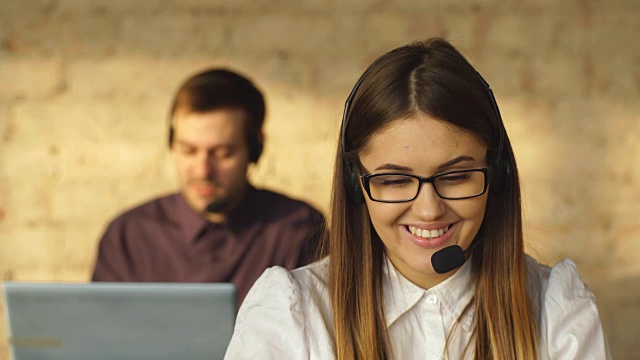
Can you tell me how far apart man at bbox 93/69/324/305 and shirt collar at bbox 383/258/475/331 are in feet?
5.18

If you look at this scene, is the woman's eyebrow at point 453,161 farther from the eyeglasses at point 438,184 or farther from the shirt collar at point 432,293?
the shirt collar at point 432,293

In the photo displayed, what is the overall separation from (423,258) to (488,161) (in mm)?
166

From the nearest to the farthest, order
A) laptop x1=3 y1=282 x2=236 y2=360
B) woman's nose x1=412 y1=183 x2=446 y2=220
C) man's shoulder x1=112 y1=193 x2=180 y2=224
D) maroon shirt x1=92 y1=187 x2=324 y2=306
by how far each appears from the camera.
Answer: woman's nose x1=412 y1=183 x2=446 y2=220 < laptop x1=3 y1=282 x2=236 y2=360 < maroon shirt x1=92 y1=187 x2=324 y2=306 < man's shoulder x1=112 y1=193 x2=180 y2=224

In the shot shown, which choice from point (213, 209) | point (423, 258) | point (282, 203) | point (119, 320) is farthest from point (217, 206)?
point (423, 258)

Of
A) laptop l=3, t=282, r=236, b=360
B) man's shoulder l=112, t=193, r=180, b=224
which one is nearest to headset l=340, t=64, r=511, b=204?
laptop l=3, t=282, r=236, b=360

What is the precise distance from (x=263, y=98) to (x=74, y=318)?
4.37 ft

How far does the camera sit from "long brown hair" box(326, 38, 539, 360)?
4.67 feet

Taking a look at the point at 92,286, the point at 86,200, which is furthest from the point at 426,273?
the point at 86,200

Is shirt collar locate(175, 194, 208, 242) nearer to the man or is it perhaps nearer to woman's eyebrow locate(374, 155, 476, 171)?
the man

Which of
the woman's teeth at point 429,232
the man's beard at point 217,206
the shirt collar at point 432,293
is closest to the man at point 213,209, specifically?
the man's beard at point 217,206

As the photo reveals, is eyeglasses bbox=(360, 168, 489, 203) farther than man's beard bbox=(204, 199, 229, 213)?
No

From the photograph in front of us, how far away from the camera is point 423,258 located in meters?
1.45

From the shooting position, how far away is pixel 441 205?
139 centimetres

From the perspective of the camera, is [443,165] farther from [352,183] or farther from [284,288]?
[284,288]
